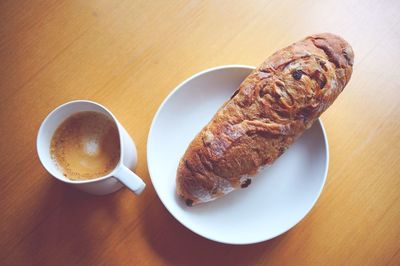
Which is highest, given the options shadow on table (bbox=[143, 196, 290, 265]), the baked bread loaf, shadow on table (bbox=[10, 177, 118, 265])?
the baked bread loaf

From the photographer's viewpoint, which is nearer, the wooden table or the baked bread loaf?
the baked bread loaf

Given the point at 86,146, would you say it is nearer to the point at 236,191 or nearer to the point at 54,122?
the point at 54,122

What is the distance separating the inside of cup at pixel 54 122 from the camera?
29.5 inches

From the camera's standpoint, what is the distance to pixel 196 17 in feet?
3.08

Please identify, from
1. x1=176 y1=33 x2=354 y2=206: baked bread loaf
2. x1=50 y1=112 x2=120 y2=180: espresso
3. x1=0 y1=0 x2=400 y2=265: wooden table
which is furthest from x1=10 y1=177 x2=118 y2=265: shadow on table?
x1=176 y1=33 x2=354 y2=206: baked bread loaf

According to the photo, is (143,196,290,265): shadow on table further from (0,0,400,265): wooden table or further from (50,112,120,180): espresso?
(50,112,120,180): espresso

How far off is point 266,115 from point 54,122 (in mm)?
528

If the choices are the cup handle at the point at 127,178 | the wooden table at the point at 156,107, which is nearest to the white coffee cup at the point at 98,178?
the cup handle at the point at 127,178

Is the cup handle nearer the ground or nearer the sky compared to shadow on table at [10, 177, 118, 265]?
nearer the sky

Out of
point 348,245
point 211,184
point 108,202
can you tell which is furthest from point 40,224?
point 348,245

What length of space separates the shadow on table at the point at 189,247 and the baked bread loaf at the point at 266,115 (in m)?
0.15

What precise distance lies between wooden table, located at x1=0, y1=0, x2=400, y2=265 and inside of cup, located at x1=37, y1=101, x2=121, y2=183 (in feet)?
0.43

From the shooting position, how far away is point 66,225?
2.85 ft

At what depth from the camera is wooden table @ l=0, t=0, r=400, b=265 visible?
0.86 metres
